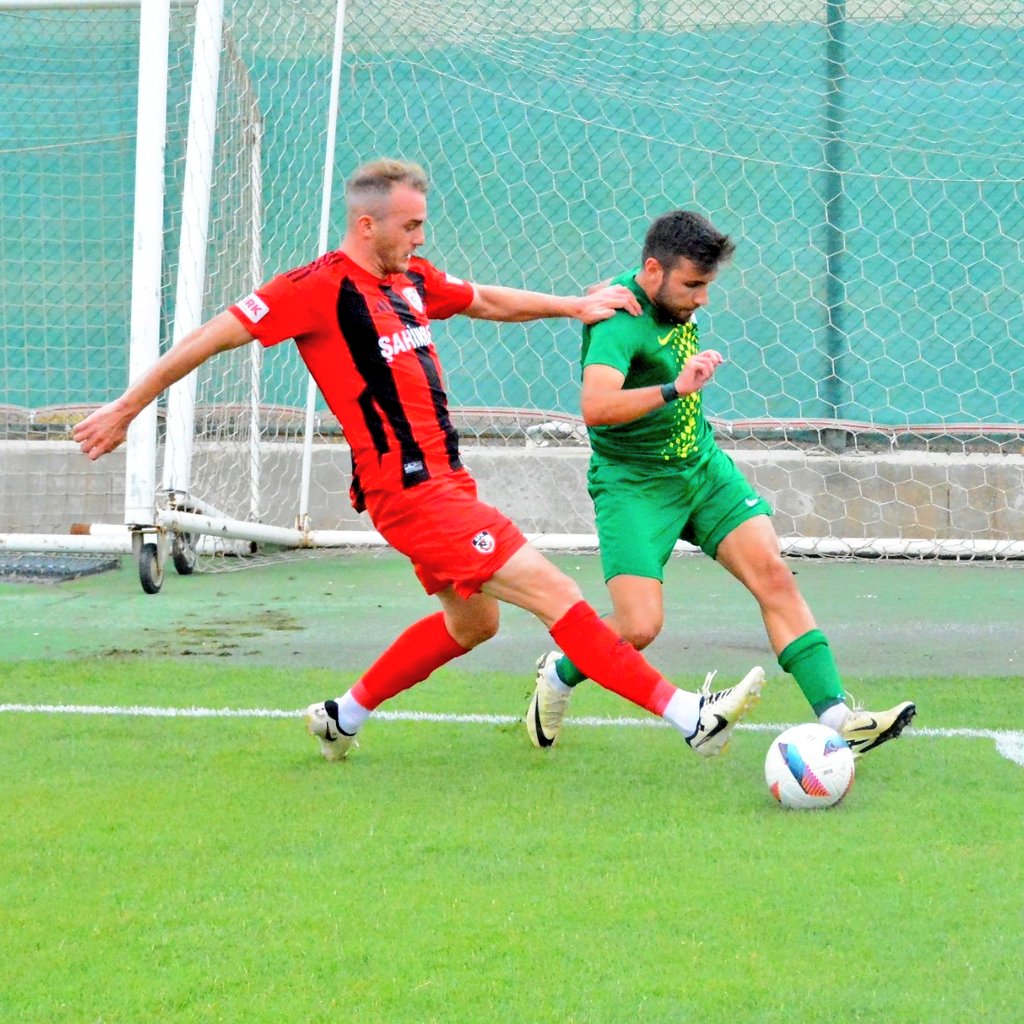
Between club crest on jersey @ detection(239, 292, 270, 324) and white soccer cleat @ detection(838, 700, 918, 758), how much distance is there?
1.95m

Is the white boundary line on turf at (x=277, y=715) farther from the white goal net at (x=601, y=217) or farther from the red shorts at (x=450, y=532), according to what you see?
the white goal net at (x=601, y=217)

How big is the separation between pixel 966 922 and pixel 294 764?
2.08 meters

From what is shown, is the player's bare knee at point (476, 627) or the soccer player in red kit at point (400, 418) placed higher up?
the soccer player in red kit at point (400, 418)

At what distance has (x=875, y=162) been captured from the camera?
31.4 ft

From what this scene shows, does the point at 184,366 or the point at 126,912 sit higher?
the point at 184,366

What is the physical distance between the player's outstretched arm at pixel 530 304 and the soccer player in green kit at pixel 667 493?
0.07 meters

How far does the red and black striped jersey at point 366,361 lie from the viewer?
13.7ft

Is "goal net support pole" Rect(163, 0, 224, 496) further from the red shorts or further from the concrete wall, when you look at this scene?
the red shorts

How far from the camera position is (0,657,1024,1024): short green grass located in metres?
2.67

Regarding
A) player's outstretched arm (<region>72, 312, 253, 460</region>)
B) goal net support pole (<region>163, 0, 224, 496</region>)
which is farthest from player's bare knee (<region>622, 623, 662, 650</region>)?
goal net support pole (<region>163, 0, 224, 496</region>)

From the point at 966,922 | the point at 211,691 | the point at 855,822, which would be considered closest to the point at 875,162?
the point at 211,691

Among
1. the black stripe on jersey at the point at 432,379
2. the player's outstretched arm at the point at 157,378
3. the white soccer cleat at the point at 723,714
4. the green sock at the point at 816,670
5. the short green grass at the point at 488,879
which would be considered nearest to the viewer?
the short green grass at the point at 488,879

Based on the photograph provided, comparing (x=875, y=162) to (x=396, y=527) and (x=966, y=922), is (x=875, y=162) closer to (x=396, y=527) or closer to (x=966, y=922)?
(x=396, y=527)

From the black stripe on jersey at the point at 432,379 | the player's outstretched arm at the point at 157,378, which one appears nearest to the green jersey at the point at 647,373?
the black stripe on jersey at the point at 432,379
